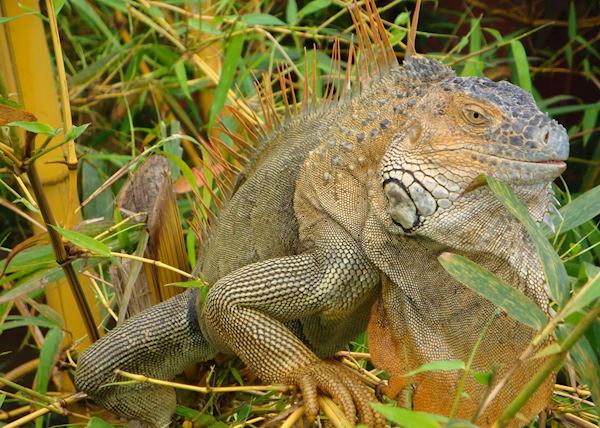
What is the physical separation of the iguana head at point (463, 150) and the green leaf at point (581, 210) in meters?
0.07

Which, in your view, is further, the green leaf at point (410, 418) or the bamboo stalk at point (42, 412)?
the bamboo stalk at point (42, 412)

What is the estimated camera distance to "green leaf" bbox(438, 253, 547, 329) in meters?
1.24

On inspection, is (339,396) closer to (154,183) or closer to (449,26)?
(154,183)

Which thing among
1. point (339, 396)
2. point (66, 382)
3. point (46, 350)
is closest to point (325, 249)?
point (339, 396)

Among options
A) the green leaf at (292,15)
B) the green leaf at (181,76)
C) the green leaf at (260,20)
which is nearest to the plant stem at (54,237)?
the green leaf at (181,76)

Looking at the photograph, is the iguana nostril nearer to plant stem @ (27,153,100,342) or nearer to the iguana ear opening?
the iguana ear opening

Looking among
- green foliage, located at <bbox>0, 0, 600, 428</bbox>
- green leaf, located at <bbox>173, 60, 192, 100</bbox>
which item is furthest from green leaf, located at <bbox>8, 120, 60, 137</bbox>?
green leaf, located at <bbox>173, 60, 192, 100</bbox>

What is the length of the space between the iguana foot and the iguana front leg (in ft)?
0.08

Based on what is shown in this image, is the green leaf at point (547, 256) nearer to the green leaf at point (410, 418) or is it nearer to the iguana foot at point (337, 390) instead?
the green leaf at point (410, 418)

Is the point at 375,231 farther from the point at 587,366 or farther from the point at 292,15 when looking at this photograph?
the point at 292,15

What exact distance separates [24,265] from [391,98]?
0.95m

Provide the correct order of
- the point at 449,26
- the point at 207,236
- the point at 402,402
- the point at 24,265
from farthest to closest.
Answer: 1. the point at 449,26
2. the point at 207,236
3. the point at 24,265
4. the point at 402,402

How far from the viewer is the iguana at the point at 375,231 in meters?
1.67

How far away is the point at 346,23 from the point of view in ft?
13.6
